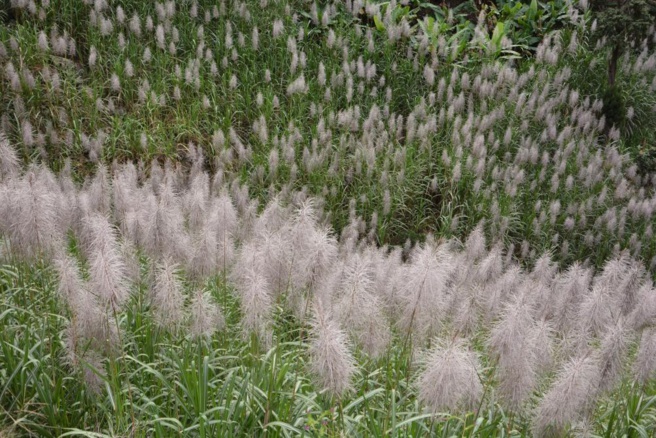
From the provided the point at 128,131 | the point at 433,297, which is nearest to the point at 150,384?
the point at 433,297

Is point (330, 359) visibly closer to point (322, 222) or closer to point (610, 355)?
point (610, 355)

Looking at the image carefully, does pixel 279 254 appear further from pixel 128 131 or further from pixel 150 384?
pixel 128 131

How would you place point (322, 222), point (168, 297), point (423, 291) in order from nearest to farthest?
1. point (423, 291)
2. point (168, 297)
3. point (322, 222)

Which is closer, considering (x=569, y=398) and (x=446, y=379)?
(x=446, y=379)

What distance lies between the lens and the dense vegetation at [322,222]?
10.3 ft

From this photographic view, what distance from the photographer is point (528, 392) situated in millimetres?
2889

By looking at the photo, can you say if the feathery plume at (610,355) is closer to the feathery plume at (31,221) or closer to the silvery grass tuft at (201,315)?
the silvery grass tuft at (201,315)

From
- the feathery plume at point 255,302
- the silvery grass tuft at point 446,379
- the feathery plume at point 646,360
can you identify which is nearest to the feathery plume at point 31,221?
the feathery plume at point 255,302

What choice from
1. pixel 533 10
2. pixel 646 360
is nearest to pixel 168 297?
pixel 646 360

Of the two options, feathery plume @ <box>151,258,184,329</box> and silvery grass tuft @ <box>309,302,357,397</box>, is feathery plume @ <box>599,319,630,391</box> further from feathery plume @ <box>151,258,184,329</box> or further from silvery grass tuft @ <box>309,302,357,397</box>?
feathery plume @ <box>151,258,184,329</box>

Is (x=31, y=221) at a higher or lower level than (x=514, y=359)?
higher

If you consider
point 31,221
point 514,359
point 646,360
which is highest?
point 31,221

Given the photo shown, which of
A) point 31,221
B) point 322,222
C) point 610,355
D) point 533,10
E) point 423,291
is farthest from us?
point 533,10

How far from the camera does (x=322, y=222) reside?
8.20 m
